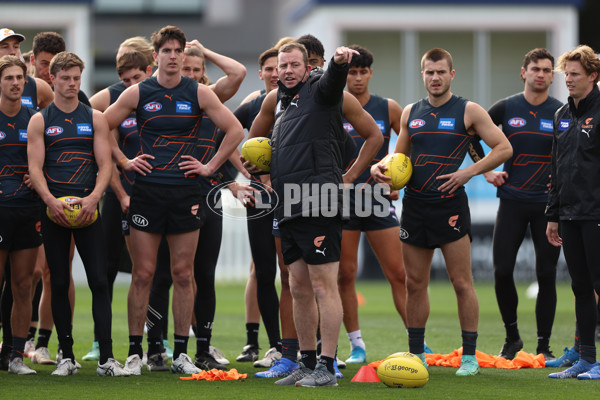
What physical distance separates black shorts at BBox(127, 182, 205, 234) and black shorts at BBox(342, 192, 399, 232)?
1.79 meters

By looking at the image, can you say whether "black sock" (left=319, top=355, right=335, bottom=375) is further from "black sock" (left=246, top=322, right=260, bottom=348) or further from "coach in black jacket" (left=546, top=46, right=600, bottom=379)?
"black sock" (left=246, top=322, right=260, bottom=348)

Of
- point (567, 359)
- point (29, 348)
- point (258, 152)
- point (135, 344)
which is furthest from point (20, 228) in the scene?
point (567, 359)

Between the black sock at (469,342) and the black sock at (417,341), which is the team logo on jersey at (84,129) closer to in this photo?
the black sock at (417,341)

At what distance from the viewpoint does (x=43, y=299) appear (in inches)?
360

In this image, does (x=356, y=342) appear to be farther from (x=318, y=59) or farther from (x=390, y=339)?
(x=318, y=59)

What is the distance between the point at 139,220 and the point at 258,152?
109 cm

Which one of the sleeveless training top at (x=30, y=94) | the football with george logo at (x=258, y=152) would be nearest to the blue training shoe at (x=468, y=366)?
the football with george logo at (x=258, y=152)

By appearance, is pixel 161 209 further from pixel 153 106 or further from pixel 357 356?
pixel 357 356

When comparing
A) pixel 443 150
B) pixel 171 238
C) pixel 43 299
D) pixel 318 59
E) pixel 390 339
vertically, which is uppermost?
pixel 318 59

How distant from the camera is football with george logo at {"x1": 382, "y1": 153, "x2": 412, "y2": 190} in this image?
26.3 ft

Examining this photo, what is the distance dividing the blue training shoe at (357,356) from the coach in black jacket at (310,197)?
1.69 m

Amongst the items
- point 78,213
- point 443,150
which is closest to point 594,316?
point 443,150

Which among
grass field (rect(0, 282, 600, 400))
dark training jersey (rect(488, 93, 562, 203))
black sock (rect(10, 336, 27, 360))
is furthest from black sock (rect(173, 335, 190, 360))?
dark training jersey (rect(488, 93, 562, 203))

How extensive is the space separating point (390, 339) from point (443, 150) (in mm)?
3384
